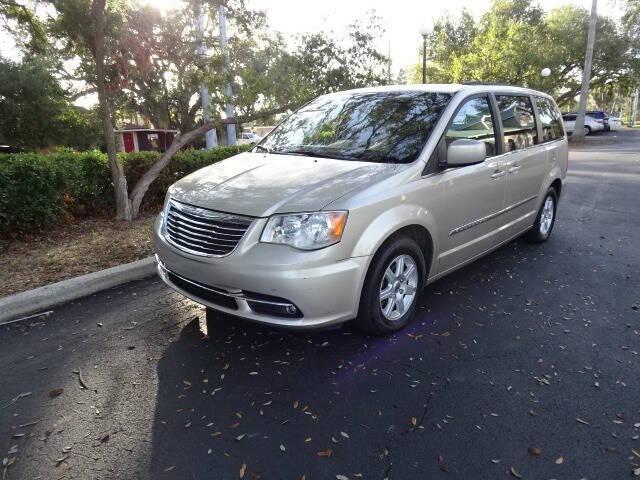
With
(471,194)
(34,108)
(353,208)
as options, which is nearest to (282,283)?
(353,208)

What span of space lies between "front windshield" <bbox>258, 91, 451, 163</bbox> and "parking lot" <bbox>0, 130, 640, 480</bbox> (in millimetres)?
1367

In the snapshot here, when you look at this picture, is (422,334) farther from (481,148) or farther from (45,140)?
(45,140)

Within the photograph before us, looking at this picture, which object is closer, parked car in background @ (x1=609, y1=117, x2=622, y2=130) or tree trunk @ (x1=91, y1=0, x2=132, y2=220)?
tree trunk @ (x1=91, y1=0, x2=132, y2=220)

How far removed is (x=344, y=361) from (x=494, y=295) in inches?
70.8

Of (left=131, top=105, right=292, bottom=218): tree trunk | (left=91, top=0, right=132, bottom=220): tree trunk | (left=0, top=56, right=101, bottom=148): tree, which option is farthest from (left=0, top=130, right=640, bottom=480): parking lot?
(left=0, top=56, right=101, bottom=148): tree

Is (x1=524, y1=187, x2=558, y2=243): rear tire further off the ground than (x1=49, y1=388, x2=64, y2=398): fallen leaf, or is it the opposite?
(x1=524, y1=187, x2=558, y2=243): rear tire

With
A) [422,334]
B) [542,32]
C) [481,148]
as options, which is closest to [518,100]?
[481,148]

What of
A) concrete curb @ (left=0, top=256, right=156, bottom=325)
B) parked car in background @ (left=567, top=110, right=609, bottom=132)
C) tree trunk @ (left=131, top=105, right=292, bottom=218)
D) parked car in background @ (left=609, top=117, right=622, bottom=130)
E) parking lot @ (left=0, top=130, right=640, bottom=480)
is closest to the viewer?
parking lot @ (left=0, top=130, right=640, bottom=480)

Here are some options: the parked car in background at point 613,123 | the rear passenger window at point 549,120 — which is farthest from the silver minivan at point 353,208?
the parked car in background at point 613,123

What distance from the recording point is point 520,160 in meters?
4.62

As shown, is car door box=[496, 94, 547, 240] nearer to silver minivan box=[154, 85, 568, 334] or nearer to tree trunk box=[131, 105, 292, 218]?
silver minivan box=[154, 85, 568, 334]

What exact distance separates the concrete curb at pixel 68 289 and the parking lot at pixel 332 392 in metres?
0.21

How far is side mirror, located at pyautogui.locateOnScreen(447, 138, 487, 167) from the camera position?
3.41 metres

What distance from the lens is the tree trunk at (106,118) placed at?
585cm
